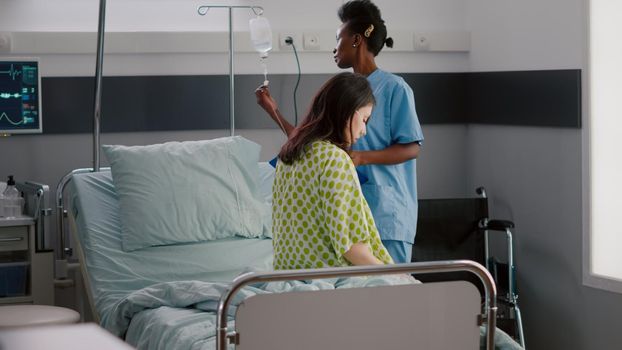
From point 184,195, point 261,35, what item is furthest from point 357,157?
point 261,35

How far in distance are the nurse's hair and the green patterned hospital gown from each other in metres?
0.85

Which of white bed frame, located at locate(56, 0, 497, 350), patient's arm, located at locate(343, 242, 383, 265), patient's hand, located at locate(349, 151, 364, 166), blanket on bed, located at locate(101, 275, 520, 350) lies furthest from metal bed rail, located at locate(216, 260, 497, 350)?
patient's hand, located at locate(349, 151, 364, 166)

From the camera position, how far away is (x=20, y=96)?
14.1 ft

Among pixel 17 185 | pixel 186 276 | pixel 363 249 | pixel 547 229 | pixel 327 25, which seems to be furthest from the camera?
pixel 327 25

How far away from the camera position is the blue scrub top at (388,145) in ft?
11.7

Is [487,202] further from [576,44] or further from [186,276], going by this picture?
[186,276]

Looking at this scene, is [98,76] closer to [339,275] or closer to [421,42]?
[421,42]

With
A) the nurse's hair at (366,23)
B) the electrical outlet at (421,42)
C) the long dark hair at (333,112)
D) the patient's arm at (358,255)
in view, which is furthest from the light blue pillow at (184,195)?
the electrical outlet at (421,42)

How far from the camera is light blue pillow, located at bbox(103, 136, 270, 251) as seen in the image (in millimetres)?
3943

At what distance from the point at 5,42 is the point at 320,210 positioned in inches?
92.7

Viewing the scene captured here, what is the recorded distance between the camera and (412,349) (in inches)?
98.2

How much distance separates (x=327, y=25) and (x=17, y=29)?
1603mm

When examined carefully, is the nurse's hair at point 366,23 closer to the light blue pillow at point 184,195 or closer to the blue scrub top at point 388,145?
the blue scrub top at point 388,145

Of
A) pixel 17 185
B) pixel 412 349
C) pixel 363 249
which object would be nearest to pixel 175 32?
pixel 17 185
